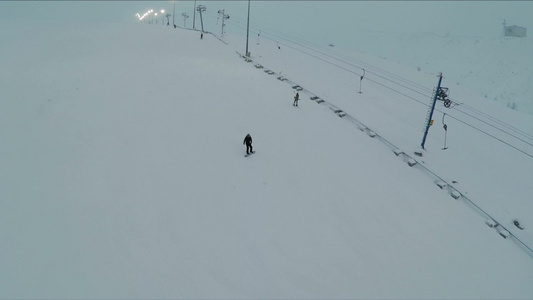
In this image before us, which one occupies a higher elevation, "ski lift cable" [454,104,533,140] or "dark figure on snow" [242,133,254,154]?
"dark figure on snow" [242,133,254,154]

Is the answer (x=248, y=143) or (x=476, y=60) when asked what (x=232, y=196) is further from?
(x=476, y=60)

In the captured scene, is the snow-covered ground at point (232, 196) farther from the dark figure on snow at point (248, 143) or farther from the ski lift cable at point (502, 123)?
the ski lift cable at point (502, 123)

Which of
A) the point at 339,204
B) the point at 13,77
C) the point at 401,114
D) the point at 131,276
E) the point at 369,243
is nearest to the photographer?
the point at 131,276

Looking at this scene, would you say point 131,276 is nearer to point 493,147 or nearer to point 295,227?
point 295,227

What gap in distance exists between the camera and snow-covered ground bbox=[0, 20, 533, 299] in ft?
31.9

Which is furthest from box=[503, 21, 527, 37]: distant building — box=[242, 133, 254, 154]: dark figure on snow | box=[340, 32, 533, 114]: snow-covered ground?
box=[242, 133, 254, 154]: dark figure on snow

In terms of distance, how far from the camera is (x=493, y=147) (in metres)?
24.2

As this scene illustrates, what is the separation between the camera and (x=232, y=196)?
13016 mm

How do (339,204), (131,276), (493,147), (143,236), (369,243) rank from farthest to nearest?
1. (493,147)
2. (339,204)
3. (369,243)
4. (143,236)
5. (131,276)

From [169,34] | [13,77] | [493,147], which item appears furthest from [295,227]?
[169,34]

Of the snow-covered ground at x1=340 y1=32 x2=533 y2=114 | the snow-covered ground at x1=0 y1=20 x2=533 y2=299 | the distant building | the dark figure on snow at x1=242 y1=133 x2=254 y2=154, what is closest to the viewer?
the snow-covered ground at x1=0 y1=20 x2=533 y2=299

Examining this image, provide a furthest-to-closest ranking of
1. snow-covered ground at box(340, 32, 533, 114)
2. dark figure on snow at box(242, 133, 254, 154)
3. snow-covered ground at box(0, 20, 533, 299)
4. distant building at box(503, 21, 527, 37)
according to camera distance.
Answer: distant building at box(503, 21, 527, 37) → snow-covered ground at box(340, 32, 533, 114) → dark figure on snow at box(242, 133, 254, 154) → snow-covered ground at box(0, 20, 533, 299)

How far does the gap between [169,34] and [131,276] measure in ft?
145

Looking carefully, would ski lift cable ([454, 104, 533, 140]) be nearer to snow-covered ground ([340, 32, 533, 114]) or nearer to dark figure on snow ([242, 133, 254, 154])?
snow-covered ground ([340, 32, 533, 114])
